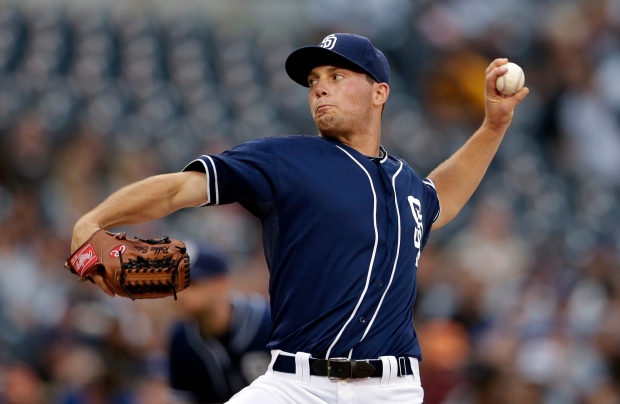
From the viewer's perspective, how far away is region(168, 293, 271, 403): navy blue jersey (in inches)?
220

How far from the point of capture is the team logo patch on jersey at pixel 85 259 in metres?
3.33

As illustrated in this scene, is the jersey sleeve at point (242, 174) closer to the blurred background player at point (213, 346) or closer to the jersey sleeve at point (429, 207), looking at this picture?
the jersey sleeve at point (429, 207)

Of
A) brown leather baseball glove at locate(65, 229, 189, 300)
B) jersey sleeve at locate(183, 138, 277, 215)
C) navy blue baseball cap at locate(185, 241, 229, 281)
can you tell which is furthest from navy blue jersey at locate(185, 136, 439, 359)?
navy blue baseball cap at locate(185, 241, 229, 281)

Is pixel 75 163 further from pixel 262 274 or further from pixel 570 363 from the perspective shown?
pixel 570 363

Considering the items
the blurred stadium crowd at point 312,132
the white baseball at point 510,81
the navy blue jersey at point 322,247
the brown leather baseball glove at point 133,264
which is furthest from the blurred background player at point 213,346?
the brown leather baseball glove at point 133,264

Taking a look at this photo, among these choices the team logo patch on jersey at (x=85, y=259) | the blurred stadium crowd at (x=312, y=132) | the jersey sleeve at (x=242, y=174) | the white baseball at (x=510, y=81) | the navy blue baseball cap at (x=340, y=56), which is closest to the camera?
the team logo patch on jersey at (x=85, y=259)

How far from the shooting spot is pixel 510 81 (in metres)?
4.45

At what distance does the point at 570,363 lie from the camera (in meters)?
7.85

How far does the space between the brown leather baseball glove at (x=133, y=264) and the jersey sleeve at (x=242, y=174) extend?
227 millimetres

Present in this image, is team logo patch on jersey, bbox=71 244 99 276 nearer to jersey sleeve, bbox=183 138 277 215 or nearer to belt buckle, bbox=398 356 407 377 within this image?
→ jersey sleeve, bbox=183 138 277 215

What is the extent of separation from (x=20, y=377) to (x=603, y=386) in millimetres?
3934

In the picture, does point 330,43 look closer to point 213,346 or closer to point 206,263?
point 206,263

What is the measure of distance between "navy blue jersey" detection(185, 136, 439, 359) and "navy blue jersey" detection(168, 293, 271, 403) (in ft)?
5.84

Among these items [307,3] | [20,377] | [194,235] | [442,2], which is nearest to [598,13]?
[442,2]
